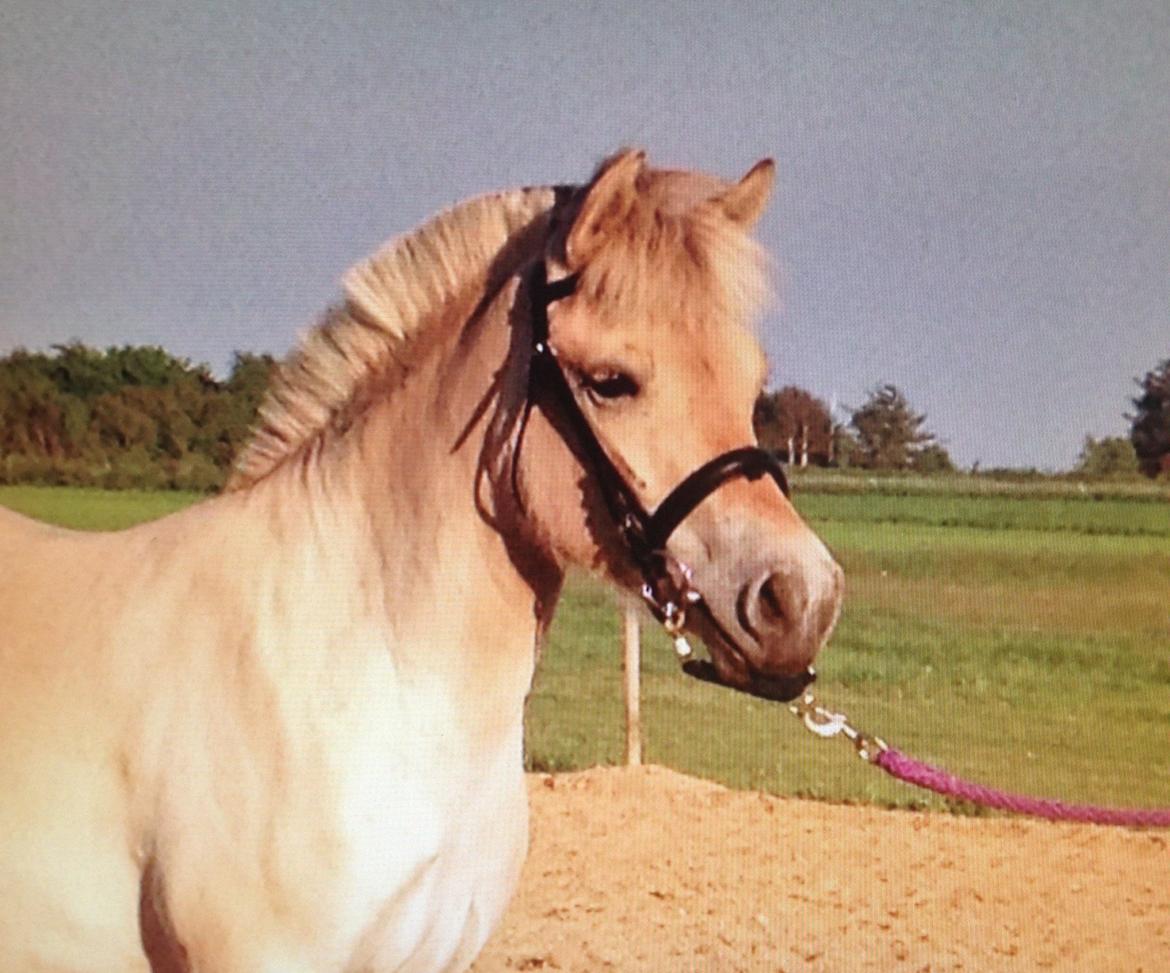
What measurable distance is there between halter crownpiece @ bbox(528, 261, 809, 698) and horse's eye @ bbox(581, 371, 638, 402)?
2cm

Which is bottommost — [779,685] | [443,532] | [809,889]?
[809,889]

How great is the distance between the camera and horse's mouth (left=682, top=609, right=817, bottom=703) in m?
1.07

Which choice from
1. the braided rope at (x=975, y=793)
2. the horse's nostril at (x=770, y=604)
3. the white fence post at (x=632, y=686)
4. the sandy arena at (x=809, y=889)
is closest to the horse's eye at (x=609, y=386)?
the horse's nostril at (x=770, y=604)

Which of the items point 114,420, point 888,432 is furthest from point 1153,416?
point 114,420

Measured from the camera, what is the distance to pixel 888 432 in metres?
2.10

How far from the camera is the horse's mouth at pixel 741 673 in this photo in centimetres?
107

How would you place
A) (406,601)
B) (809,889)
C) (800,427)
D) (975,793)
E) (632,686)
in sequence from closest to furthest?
(406,601) → (975,793) → (800,427) → (809,889) → (632,686)

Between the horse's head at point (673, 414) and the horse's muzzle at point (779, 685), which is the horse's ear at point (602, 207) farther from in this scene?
the horse's muzzle at point (779, 685)

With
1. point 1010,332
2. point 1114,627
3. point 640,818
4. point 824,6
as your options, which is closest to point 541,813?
point 640,818

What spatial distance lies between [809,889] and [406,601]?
193 cm

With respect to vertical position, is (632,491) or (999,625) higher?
(632,491)

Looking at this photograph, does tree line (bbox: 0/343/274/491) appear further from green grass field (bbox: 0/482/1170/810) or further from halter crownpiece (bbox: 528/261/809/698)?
halter crownpiece (bbox: 528/261/809/698)

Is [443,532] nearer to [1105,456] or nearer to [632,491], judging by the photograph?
[632,491]

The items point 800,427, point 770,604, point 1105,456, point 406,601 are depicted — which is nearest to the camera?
point 770,604
